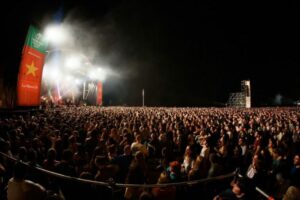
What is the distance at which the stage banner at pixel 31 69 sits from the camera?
13523 mm

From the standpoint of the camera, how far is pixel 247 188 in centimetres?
374

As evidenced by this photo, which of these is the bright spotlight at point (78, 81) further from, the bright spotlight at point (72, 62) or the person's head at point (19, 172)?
the person's head at point (19, 172)

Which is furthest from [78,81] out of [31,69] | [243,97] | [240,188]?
A: [240,188]

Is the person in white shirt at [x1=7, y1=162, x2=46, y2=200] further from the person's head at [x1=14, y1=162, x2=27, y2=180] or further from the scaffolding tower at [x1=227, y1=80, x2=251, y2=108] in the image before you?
the scaffolding tower at [x1=227, y1=80, x2=251, y2=108]

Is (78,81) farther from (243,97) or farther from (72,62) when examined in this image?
(243,97)

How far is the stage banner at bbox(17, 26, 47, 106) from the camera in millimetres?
13523

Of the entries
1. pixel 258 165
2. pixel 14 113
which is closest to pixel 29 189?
pixel 258 165

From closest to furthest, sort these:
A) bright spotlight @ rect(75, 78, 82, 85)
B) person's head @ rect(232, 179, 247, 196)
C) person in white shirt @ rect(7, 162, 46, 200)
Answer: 1. person in white shirt @ rect(7, 162, 46, 200)
2. person's head @ rect(232, 179, 247, 196)
3. bright spotlight @ rect(75, 78, 82, 85)

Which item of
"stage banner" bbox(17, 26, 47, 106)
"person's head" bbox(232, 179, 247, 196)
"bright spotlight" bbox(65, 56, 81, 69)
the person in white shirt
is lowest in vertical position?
"person's head" bbox(232, 179, 247, 196)

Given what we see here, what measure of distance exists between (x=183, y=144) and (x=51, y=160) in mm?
5149

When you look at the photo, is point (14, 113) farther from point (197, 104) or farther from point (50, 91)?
point (197, 104)

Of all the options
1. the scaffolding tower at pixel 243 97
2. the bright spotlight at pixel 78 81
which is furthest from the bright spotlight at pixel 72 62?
the scaffolding tower at pixel 243 97

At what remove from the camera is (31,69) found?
47.2 feet

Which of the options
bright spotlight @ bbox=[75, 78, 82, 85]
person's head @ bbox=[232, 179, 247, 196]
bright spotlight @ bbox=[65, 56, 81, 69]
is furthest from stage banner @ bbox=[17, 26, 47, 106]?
bright spotlight @ bbox=[75, 78, 82, 85]
